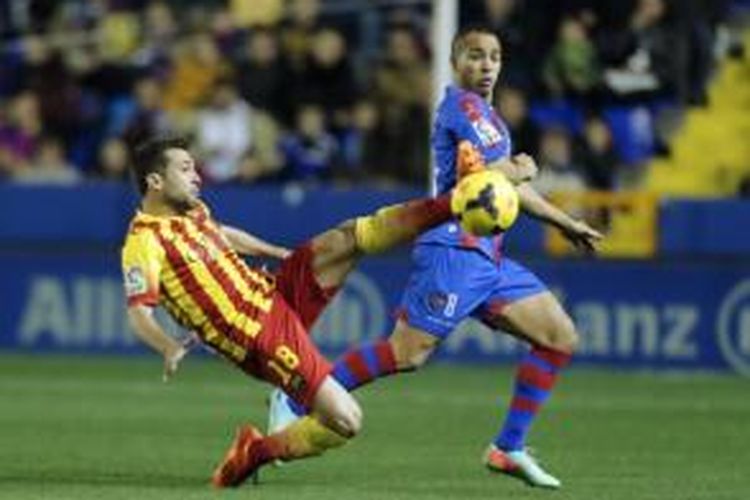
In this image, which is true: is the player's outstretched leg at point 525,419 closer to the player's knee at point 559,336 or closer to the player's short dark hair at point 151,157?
the player's knee at point 559,336

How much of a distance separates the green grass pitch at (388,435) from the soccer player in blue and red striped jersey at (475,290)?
39 centimetres

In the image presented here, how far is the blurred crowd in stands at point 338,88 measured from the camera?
2083cm

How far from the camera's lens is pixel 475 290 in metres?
11.2

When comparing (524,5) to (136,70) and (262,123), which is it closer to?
(262,123)

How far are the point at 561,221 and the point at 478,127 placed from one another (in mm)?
780

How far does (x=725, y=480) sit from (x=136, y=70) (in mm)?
12926

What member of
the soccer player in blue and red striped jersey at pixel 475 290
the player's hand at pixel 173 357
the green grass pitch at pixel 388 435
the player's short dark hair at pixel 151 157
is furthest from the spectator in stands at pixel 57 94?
the player's hand at pixel 173 357

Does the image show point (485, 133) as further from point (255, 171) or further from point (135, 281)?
point (255, 171)

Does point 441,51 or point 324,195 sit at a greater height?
point 441,51

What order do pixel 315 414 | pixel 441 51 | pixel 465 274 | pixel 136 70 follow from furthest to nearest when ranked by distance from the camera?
pixel 136 70, pixel 441 51, pixel 465 274, pixel 315 414

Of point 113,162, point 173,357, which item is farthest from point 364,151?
point 173,357

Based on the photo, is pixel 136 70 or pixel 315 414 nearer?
pixel 315 414

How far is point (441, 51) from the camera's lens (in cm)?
1950

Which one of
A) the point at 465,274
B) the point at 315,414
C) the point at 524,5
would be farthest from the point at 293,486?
the point at 524,5
